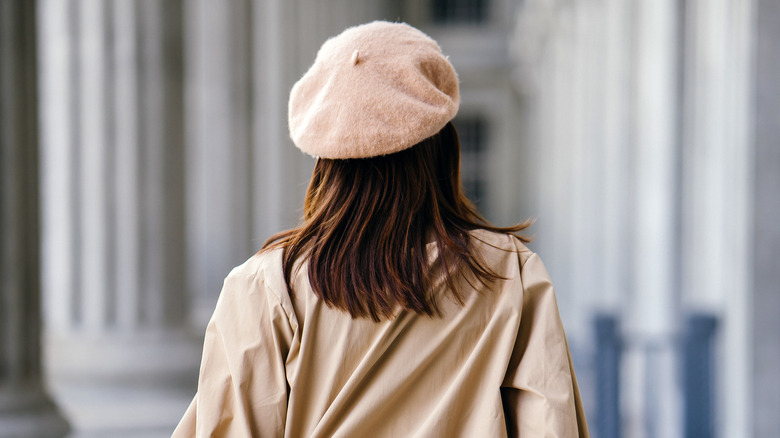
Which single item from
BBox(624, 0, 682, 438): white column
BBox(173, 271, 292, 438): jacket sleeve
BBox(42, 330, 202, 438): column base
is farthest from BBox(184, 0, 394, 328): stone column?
BBox(173, 271, 292, 438): jacket sleeve

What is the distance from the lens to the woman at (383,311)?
1735 millimetres

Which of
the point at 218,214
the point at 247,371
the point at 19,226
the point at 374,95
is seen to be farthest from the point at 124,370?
the point at 374,95

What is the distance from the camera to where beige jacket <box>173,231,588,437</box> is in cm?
173

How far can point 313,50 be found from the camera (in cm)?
1247

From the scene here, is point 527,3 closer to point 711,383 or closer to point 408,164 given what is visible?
point 711,383

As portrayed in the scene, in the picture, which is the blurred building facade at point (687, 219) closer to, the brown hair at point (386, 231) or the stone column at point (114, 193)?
the stone column at point (114, 193)

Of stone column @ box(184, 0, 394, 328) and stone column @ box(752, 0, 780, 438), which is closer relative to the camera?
stone column @ box(752, 0, 780, 438)

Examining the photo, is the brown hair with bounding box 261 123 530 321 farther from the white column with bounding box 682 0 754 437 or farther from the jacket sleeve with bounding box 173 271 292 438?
the white column with bounding box 682 0 754 437

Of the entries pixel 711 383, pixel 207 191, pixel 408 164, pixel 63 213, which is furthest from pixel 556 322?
pixel 207 191

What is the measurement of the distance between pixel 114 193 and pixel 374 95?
419 centimetres

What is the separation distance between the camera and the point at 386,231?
178 centimetres

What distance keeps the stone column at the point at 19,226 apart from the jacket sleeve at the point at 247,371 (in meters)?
2.50

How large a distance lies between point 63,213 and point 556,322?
4.60 metres

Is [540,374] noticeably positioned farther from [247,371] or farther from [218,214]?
[218,214]
